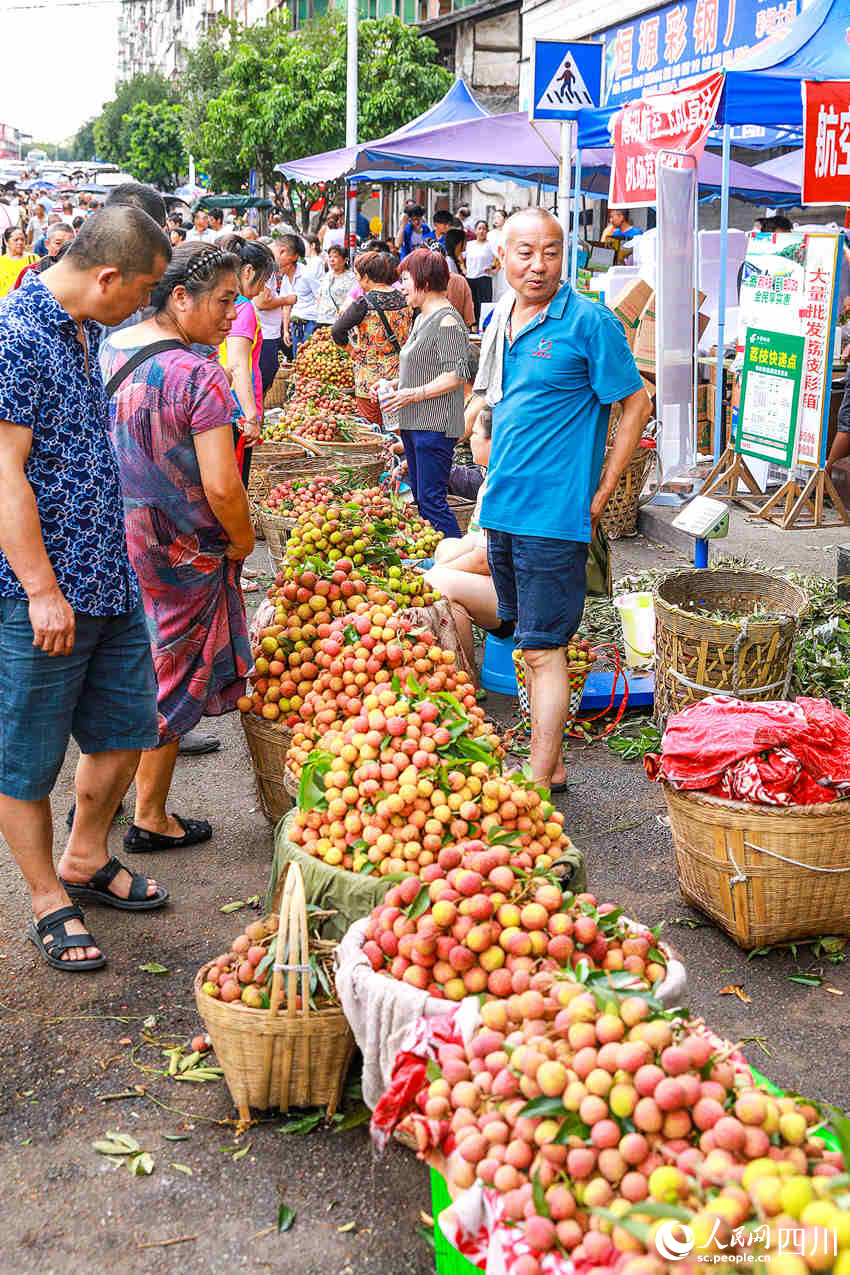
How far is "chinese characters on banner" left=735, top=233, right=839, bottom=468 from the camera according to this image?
823 centimetres

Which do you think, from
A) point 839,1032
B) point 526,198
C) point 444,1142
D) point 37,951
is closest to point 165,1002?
point 37,951

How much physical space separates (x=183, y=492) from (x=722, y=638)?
2149 mm

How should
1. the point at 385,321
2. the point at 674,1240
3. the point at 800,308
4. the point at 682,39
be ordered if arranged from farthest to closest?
1. the point at 682,39
2. the point at 385,321
3. the point at 800,308
4. the point at 674,1240

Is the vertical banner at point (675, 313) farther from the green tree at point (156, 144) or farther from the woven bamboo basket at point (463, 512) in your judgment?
the green tree at point (156, 144)

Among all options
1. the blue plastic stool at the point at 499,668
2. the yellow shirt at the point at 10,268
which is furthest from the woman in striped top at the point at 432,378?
the yellow shirt at the point at 10,268

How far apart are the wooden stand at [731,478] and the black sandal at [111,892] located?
21.4ft

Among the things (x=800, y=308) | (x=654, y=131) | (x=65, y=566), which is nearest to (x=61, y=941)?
(x=65, y=566)

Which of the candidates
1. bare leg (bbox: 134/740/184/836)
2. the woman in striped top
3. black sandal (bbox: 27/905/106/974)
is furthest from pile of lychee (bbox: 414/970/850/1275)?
the woman in striped top

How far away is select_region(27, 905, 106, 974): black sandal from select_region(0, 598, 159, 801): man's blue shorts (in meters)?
0.40

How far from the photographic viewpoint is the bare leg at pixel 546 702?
4.53 metres

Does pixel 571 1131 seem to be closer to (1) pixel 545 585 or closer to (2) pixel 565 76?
(1) pixel 545 585

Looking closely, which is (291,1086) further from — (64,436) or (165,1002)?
(64,436)

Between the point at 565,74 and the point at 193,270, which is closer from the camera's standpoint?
the point at 193,270

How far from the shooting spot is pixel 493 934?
97.0 inches
